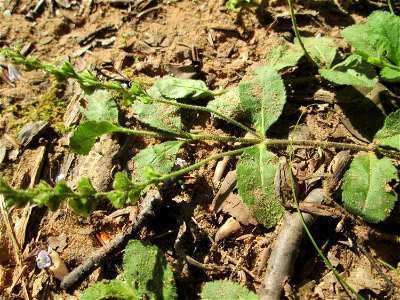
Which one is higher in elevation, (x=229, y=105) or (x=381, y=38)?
(x=381, y=38)

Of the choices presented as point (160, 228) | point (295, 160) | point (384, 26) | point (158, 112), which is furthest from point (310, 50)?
point (160, 228)

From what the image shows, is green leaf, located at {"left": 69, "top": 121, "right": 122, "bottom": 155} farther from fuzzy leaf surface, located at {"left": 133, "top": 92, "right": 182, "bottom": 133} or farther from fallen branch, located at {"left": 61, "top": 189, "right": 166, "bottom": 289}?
fallen branch, located at {"left": 61, "top": 189, "right": 166, "bottom": 289}

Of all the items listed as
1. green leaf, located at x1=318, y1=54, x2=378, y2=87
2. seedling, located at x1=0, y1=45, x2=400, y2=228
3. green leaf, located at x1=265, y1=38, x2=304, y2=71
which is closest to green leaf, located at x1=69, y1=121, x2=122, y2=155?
seedling, located at x1=0, y1=45, x2=400, y2=228

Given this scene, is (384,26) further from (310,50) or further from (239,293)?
(239,293)

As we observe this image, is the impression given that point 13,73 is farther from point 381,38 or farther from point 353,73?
point 381,38

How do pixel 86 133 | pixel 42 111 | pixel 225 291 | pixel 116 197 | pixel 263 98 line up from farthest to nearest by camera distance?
pixel 42 111
pixel 263 98
pixel 86 133
pixel 225 291
pixel 116 197

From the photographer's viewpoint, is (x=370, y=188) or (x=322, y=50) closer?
(x=370, y=188)

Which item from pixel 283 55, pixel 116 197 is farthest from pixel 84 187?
pixel 283 55
